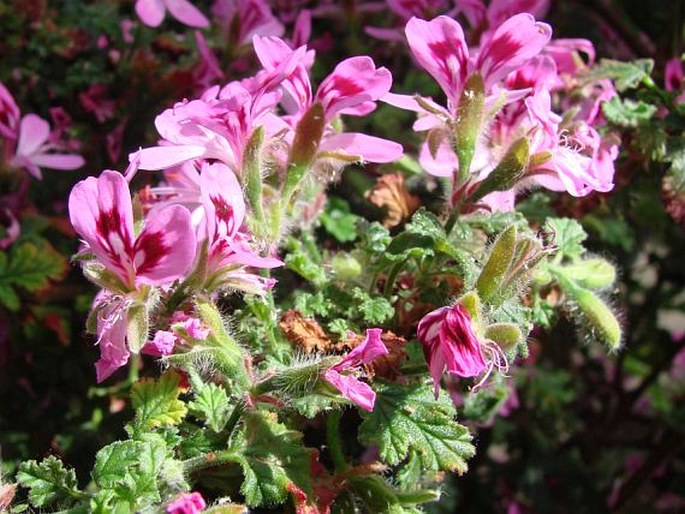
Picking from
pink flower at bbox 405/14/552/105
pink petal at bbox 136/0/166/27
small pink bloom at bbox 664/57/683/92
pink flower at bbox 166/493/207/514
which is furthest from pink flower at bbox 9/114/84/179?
small pink bloom at bbox 664/57/683/92

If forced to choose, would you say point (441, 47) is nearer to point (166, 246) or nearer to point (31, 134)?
point (166, 246)

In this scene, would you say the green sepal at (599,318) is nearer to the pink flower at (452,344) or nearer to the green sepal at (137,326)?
the pink flower at (452,344)

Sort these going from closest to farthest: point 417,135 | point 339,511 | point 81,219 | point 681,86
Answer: point 81,219 < point 339,511 < point 681,86 < point 417,135

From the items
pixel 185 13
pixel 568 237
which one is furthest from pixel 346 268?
pixel 185 13

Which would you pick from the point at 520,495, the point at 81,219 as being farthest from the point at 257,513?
the point at 520,495

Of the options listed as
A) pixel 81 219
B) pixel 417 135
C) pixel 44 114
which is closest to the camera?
pixel 81 219

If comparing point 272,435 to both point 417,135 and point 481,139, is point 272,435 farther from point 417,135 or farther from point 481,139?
point 417,135
